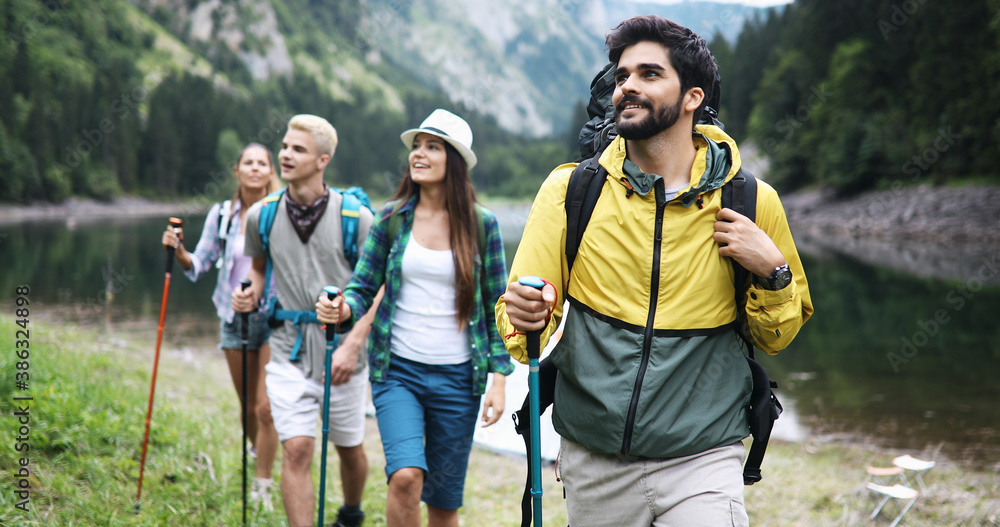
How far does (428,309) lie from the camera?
3.96 m

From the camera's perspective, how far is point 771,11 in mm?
83625

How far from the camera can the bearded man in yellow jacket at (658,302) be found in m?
2.51

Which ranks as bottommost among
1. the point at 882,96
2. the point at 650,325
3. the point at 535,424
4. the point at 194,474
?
the point at 194,474

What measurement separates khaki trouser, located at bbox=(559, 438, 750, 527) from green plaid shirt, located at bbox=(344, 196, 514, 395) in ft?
4.19

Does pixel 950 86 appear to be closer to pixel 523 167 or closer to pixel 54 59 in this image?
pixel 523 167

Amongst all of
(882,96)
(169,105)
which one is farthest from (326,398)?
(169,105)

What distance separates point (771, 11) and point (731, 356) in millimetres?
91819

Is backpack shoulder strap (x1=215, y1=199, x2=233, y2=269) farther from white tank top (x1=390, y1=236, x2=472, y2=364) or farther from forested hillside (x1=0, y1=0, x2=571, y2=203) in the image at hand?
forested hillside (x1=0, y1=0, x2=571, y2=203)

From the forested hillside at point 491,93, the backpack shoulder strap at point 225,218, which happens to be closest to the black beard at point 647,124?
the backpack shoulder strap at point 225,218

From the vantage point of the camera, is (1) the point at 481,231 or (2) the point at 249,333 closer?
(1) the point at 481,231

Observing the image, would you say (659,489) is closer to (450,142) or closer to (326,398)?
(326,398)

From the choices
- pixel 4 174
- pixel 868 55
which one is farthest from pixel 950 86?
pixel 4 174

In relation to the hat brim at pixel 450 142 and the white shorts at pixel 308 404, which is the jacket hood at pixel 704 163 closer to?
the hat brim at pixel 450 142

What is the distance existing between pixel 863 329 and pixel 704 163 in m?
16.3
